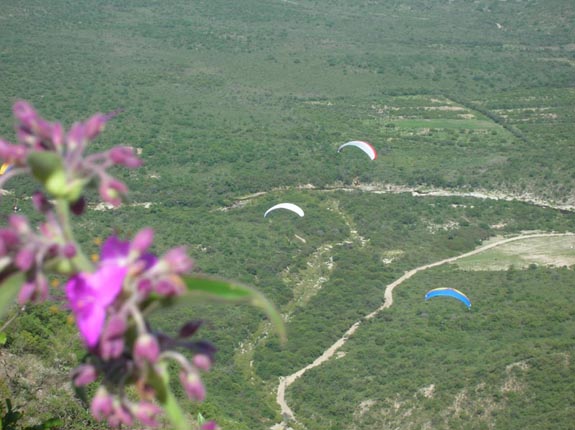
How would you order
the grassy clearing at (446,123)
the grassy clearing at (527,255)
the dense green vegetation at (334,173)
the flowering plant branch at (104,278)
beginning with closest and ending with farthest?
the flowering plant branch at (104,278) → the dense green vegetation at (334,173) → the grassy clearing at (527,255) → the grassy clearing at (446,123)

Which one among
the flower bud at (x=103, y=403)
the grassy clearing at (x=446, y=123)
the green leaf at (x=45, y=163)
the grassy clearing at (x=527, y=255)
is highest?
the green leaf at (x=45, y=163)

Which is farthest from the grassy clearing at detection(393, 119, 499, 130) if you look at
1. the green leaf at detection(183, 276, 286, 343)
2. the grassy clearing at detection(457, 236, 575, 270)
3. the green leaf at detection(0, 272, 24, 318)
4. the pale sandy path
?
the green leaf at detection(0, 272, 24, 318)

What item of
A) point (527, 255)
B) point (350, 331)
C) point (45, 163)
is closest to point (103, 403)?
point (45, 163)

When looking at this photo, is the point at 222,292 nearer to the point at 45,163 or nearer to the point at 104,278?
the point at 104,278

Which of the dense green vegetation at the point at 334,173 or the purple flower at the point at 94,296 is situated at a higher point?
the purple flower at the point at 94,296

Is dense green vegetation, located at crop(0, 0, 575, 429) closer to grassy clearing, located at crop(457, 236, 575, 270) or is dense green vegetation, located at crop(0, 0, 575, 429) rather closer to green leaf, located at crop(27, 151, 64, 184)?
green leaf, located at crop(27, 151, 64, 184)

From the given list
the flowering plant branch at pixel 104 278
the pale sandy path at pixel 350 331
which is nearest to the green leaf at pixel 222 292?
the flowering plant branch at pixel 104 278

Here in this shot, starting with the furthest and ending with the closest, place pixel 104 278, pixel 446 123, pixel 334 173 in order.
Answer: pixel 446 123
pixel 334 173
pixel 104 278

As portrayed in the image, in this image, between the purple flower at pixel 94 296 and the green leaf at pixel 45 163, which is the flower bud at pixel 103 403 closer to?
the purple flower at pixel 94 296
